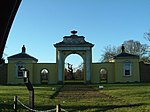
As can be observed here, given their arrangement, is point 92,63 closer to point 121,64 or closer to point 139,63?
point 121,64

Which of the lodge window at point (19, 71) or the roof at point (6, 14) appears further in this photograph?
the lodge window at point (19, 71)

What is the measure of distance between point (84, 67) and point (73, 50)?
115 inches

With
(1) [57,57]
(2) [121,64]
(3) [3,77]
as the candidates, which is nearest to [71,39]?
(1) [57,57]

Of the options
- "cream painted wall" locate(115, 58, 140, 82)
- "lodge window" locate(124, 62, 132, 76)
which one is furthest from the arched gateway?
"lodge window" locate(124, 62, 132, 76)

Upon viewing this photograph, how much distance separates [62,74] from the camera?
145 ft

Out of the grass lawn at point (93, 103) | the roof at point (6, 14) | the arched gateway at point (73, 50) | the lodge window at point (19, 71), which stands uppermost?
the arched gateway at point (73, 50)

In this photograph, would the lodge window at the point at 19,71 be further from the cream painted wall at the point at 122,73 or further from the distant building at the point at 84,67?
the cream painted wall at the point at 122,73

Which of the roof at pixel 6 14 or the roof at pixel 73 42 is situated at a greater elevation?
the roof at pixel 73 42

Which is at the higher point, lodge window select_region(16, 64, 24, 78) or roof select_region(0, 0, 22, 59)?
lodge window select_region(16, 64, 24, 78)

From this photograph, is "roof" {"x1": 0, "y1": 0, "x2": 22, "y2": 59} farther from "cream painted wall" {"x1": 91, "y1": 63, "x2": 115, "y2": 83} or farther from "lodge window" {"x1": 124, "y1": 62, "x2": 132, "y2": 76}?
"lodge window" {"x1": 124, "y1": 62, "x2": 132, "y2": 76}

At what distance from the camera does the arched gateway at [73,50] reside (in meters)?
44.1

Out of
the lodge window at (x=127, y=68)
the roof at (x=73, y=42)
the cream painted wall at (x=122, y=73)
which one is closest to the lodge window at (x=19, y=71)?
the roof at (x=73, y=42)

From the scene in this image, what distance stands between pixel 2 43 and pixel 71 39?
39.7 m

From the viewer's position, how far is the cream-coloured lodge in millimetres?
44219
